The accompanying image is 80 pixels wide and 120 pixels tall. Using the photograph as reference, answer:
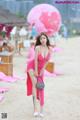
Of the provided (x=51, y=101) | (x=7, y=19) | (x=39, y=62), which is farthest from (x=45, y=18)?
(x=39, y=62)

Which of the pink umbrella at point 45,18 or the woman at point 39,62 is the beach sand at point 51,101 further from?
the pink umbrella at point 45,18

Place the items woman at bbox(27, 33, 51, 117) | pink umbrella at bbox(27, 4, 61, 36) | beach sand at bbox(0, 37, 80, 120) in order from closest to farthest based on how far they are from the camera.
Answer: woman at bbox(27, 33, 51, 117) → beach sand at bbox(0, 37, 80, 120) → pink umbrella at bbox(27, 4, 61, 36)

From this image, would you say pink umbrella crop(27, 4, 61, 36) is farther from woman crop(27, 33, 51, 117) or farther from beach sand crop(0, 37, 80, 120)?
woman crop(27, 33, 51, 117)

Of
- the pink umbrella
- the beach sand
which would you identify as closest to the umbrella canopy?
the pink umbrella

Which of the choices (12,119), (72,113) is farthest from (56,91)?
(12,119)

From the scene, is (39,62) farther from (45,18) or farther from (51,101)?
(45,18)

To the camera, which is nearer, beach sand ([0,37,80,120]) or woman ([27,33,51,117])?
woman ([27,33,51,117])

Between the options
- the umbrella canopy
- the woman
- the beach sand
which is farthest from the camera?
the umbrella canopy

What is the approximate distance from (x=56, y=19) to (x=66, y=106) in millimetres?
11662

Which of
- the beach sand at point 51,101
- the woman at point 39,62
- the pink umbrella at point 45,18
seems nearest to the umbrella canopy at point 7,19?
the pink umbrella at point 45,18

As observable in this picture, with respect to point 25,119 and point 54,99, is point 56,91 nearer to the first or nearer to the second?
point 54,99

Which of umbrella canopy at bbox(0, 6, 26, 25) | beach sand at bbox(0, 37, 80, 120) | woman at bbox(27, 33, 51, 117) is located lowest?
beach sand at bbox(0, 37, 80, 120)

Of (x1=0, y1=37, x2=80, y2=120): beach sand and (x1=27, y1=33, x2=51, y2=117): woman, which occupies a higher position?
(x1=27, y1=33, x2=51, y2=117): woman

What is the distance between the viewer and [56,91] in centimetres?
1238
